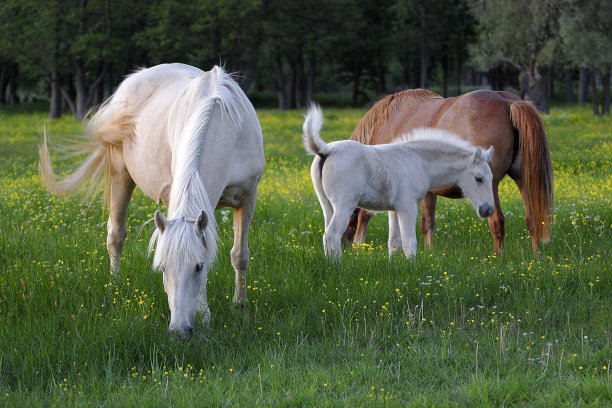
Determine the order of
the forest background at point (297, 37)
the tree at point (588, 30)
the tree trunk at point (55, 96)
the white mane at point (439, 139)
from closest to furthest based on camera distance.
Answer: the white mane at point (439, 139) → the tree at point (588, 30) → the forest background at point (297, 37) → the tree trunk at point (55, 96)

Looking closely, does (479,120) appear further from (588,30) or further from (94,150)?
(588,30)

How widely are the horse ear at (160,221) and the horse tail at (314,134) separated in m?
2.50

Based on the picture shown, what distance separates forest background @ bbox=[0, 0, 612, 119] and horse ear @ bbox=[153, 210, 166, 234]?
21822 millimetres

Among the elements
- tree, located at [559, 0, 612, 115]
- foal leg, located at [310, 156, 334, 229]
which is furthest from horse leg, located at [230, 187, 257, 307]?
tree, located at [559, 0, 612, 115]

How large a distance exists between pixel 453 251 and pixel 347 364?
11.5 ft

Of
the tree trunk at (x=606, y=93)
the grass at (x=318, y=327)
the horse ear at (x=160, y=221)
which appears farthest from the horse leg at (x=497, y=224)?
the tree trunk at (x=606, y=93)

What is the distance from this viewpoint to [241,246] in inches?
231

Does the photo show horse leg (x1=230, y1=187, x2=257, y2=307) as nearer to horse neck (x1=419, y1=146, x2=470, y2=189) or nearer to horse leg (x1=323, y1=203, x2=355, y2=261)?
horse leg (x1=323, y1=203, x2=355, y2=261)

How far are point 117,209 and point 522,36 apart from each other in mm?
26777

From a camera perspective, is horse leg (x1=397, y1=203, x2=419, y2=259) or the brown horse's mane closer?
horse leg (x1=397, y1=203, x2=419, y2=259)

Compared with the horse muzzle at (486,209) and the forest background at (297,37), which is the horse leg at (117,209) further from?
the forest background at (297,37)

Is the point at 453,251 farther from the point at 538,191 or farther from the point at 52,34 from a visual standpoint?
the point at 52,34

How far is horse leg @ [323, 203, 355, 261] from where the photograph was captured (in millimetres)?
6699

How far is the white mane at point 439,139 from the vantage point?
7.21 meters
